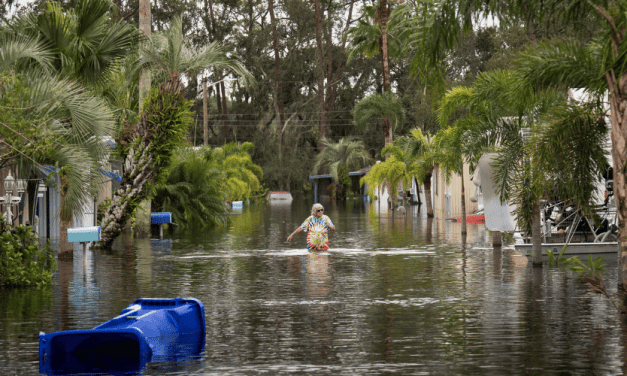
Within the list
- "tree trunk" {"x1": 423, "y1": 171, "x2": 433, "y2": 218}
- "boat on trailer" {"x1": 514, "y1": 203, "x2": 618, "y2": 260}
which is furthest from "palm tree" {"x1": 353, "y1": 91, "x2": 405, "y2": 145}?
"boat on trailer" {"x1": 514, "y1": 203, "x2": 618, "y2": 260}

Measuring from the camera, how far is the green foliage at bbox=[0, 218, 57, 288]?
1474cm

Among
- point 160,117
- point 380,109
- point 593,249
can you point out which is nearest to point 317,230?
point 160,117

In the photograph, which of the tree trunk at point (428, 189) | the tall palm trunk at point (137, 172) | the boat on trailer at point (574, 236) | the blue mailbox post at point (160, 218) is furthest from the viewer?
the tree trunk at point (428, 189)

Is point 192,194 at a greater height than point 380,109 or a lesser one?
lesser

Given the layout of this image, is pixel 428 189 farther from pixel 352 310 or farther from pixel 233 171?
pixel 352 310

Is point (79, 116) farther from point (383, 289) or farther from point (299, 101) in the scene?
point (299, 101)

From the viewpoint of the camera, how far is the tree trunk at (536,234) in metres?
17.5

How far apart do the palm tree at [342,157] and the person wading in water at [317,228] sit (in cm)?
6269

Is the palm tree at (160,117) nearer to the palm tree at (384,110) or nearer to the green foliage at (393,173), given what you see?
the green foliage at (393,173)

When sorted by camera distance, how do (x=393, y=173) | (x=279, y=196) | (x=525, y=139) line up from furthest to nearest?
(x=279, y=196) < (x=393, y=173) < (x=525, y=139)

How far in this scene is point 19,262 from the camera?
14.8 m

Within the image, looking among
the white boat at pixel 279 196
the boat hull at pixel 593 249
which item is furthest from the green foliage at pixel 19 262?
the white boat at pixel 279 196

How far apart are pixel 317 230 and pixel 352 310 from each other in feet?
31.3

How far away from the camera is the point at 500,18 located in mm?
11016
